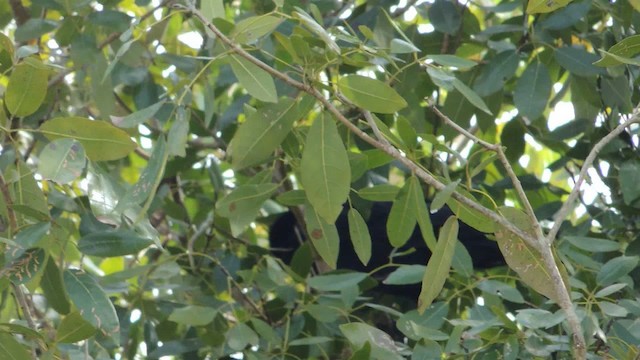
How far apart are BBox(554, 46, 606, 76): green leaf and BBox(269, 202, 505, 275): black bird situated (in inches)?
20.0

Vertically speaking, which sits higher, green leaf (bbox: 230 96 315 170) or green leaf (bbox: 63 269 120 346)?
green leaf (bbox: 230 96 315 170)

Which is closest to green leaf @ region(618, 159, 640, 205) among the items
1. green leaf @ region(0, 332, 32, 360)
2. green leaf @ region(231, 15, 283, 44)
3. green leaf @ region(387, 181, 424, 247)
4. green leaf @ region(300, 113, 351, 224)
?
green leaf @ region(387, 181, 424, 247)

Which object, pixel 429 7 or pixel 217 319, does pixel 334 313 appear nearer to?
pixel 217 319

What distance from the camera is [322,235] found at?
1.65 metres

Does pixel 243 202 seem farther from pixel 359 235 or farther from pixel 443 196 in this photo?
pixel 443 196

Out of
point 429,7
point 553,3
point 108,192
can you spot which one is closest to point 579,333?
point 553,3

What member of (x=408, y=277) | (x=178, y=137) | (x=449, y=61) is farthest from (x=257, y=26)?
(x=408, y=277)

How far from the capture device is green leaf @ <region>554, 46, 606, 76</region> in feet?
6.70

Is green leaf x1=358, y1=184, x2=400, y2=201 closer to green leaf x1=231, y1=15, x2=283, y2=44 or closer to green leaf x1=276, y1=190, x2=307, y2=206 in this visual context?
green leaf x1=276, y1=190, x2=307, y2=206

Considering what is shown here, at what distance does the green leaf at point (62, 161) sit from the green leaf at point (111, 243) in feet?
0.81

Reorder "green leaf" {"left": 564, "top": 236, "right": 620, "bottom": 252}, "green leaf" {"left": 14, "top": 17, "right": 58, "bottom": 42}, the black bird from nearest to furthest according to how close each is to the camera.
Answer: "green leaf" {"left": 564, "top": 236, "right": 620, "bottom": 252} → "green leaf" {"left": 14, "top": 17, "right": 58, "bottom": 42} → the black bird

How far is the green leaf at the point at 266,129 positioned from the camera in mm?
1498

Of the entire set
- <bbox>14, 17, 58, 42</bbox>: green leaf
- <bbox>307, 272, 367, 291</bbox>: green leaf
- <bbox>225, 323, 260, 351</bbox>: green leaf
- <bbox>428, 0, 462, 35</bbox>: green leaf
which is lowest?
<bbox>225, 323, 260, 351</bbox>: green leaf

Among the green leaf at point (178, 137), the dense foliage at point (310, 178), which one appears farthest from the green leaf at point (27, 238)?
the green leaf at point (178, 137)
